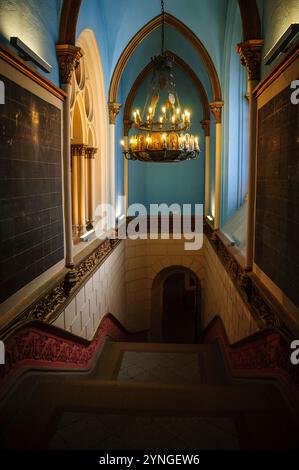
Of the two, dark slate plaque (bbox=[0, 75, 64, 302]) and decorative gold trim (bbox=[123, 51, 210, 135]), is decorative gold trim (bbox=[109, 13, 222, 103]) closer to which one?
decorative gold trim (bbox=[123, 51, 210, 135])

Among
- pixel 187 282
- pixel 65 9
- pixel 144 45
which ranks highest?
pixel 144 45

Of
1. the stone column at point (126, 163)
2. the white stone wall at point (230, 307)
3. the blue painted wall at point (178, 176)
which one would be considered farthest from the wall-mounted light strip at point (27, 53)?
the blue painted wall at point (178, 176)

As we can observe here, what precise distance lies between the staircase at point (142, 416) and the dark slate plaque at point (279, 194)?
3.00 ft

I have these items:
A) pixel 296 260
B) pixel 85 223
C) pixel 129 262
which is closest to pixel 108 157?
pixel 85 223

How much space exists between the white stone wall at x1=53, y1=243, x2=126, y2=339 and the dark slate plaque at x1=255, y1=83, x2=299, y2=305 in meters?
2.35

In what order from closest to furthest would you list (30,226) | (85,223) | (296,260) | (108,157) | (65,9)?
1. (296,260)
2. (30,226)
3. (65,9)
4. (85,223)
5. (108,157)

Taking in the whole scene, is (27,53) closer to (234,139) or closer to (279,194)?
(279,194)

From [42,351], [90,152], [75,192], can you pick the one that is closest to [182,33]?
[90,152]

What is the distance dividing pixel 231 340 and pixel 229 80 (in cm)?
522

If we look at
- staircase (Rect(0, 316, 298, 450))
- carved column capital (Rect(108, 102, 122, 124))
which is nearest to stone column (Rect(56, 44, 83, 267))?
staircase (Rect(0, 316, 298, 450))

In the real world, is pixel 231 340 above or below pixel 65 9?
below

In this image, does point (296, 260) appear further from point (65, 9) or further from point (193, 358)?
point (65, 9)

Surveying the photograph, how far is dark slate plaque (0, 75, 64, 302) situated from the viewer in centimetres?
331
